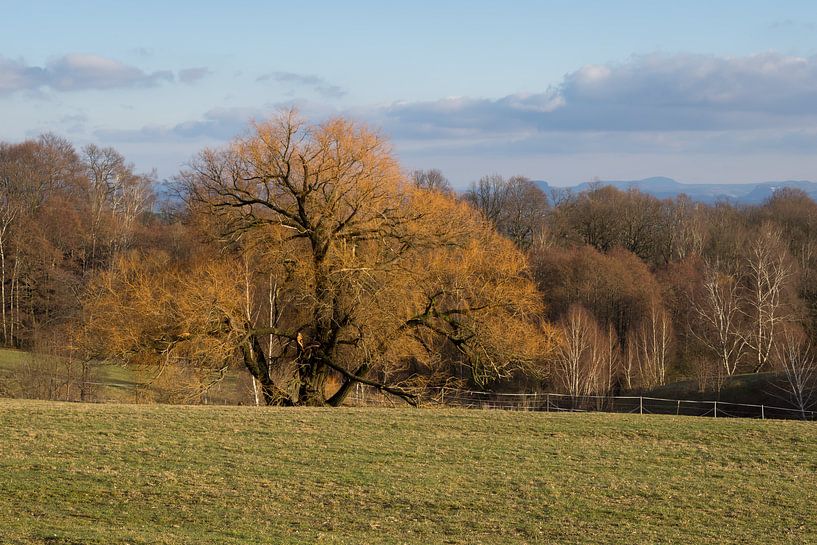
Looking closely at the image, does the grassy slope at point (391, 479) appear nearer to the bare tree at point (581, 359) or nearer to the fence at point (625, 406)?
the fence at point (625, 406)

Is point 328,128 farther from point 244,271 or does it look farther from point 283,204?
point 244,271

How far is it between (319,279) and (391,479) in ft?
49.9

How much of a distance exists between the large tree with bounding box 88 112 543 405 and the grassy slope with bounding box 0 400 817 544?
7285mm

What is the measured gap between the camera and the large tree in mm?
27516

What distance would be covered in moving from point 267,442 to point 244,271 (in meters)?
13.6

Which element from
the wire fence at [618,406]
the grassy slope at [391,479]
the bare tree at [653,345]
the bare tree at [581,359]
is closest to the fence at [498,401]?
the wire fence at [618,406]

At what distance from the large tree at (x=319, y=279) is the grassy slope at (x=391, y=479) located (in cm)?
729

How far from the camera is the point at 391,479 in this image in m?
13.7

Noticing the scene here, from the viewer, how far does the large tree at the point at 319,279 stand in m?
27.5

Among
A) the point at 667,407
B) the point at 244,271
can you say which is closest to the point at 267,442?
the point at 244,271

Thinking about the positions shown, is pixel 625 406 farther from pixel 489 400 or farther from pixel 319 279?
pixel 319 279

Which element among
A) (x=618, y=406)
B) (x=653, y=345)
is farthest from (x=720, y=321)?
(x=618, y=406)

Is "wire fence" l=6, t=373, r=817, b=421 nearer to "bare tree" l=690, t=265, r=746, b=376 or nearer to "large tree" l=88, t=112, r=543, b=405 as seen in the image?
"large tree" l=88, t=112, r=543, b=405

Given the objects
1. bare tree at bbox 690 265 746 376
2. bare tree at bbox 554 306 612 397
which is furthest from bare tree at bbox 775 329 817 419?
bare tree at bbox 554 306 612 397
